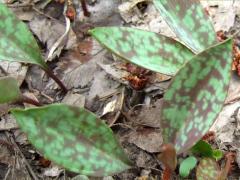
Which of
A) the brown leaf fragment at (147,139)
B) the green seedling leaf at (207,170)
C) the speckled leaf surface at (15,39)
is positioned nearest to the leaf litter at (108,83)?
the brown leaf fragment at (147,139)

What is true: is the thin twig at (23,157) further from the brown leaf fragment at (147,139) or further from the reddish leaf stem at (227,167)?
the reddish leaf stem at (227,167)

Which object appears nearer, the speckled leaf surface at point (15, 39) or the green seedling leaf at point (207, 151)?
the green seedling leaf at point (207, 151)

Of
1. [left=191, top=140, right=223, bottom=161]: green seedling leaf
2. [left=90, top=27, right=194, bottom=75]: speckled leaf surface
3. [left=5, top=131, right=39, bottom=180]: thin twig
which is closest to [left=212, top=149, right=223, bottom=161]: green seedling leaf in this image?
[left=191, top=140, right=223, bottom=161]: green seedling leaf

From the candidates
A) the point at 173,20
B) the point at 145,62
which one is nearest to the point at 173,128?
the point at 145,62

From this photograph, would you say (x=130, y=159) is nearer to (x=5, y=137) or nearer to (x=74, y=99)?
(x=74, y=99)

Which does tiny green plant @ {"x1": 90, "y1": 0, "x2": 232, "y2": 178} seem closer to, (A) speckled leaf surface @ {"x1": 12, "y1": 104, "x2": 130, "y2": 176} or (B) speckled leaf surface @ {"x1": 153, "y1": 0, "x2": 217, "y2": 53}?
(B) speckled leaf surface @ {"x1": 153, "y1": 0, "x2": 217, "y2": 53}

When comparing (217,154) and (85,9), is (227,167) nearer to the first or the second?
(217,154)
